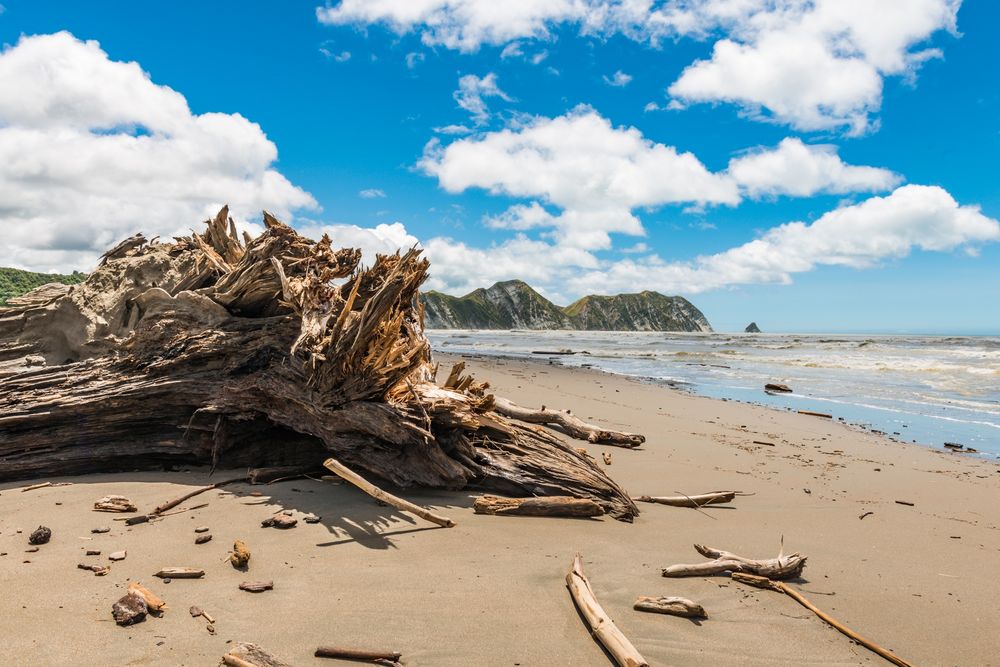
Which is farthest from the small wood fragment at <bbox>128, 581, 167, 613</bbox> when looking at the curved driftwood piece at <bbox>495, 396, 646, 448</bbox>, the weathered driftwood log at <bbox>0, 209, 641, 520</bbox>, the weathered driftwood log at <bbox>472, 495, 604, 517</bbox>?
the curved driftwood piece at <bbox>495, 396, 646, 448</bbox>

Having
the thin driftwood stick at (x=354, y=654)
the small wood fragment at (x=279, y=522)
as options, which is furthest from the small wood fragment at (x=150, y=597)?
the small wood fragment at (x=279, y=522)

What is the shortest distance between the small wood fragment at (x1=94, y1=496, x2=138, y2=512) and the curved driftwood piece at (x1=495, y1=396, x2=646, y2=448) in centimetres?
553

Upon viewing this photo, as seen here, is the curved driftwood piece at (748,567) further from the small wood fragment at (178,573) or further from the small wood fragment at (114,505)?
the small wood fragment at (114,505)

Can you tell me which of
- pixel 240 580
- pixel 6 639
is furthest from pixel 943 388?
pixel 6 639

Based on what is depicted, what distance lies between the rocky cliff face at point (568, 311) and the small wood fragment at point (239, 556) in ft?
441

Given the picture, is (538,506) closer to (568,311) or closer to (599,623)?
(599,623)

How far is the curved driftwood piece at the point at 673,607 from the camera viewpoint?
3748mm

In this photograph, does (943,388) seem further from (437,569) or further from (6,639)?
(6,639)

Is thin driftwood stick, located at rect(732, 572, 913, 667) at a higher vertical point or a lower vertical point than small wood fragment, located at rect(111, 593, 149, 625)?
lower

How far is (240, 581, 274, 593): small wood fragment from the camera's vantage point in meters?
3.67

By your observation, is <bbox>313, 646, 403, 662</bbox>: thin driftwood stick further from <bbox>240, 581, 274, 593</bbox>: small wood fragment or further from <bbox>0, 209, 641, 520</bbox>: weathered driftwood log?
<bbox>0, 209, 641, 520</bbox>: weathered driftwood log

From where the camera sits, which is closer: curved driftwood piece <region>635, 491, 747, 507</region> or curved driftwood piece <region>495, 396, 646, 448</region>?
curved driftwood piece <region>635, 491, 747, 507</region>

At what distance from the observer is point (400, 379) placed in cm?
566

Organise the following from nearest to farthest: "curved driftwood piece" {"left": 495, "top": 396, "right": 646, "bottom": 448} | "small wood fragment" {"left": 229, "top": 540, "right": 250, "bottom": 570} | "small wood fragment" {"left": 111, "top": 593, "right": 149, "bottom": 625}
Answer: "small wood fragment" {"left": 111, "top": 593, "right": 149, "bottom": 625} < "small wood fragment" {"left": 229, "top": 540, "right": 250, "bottom": 570} < "curved driftwood piece" {"left": 495, "top": 396, "right": 646, "bottom": 448}
